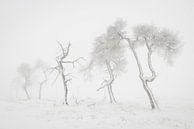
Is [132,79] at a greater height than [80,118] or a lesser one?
greater

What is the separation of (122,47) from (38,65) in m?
32.3

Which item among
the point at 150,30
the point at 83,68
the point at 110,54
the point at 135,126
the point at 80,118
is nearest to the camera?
the point at 135,126

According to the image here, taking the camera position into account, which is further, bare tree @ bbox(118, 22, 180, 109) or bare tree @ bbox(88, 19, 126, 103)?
bare tree @ bbox(88, 19, 126, 103)

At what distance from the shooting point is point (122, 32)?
26.6 metres

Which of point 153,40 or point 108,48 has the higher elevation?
point 108,48

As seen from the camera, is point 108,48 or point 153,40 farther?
point 108,48

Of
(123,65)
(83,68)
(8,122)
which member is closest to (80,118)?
(8,122)

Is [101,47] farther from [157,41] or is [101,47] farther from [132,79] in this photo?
[132,79]

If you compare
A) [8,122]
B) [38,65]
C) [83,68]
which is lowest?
[8,122]

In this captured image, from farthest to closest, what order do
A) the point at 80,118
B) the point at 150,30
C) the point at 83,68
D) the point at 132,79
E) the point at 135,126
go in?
1. the point at 132,79
2. the point at 83,68
3. the point at 150,30
4. the point at 80,118
5. the point at 135,126

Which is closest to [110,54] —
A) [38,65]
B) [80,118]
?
[80,118]

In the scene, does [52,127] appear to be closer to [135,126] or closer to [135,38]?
[135,126]

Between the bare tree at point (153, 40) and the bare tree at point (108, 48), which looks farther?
the bare tree at point (108, 48)

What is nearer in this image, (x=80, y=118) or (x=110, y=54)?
(x=80, y=118)
